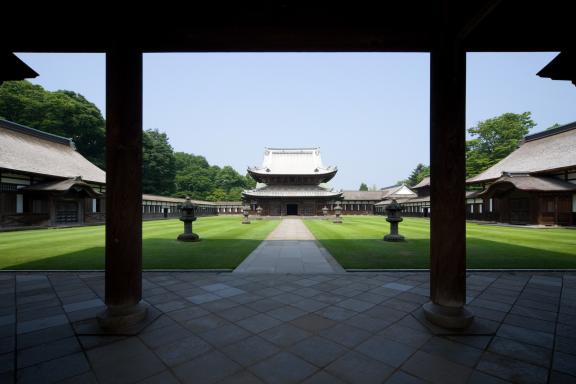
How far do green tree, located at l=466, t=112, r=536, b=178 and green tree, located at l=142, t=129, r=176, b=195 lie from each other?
5166cm

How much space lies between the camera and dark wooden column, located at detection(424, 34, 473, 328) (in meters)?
3.20

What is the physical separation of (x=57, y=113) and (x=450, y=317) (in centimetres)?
5328

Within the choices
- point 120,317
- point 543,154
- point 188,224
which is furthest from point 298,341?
point 543,154

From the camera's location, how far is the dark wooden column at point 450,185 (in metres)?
3.20

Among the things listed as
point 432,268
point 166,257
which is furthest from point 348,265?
point 166,257

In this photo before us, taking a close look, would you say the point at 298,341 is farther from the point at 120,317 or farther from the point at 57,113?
the point at 57,113

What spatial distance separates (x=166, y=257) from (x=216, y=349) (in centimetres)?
582

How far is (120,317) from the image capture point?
3.22m

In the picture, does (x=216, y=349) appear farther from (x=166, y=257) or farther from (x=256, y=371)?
(x=166, y=257)

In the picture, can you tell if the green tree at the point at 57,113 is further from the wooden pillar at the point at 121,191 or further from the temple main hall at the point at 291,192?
the wooden pillar at the point at 121,191

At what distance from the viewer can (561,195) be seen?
1959cm
